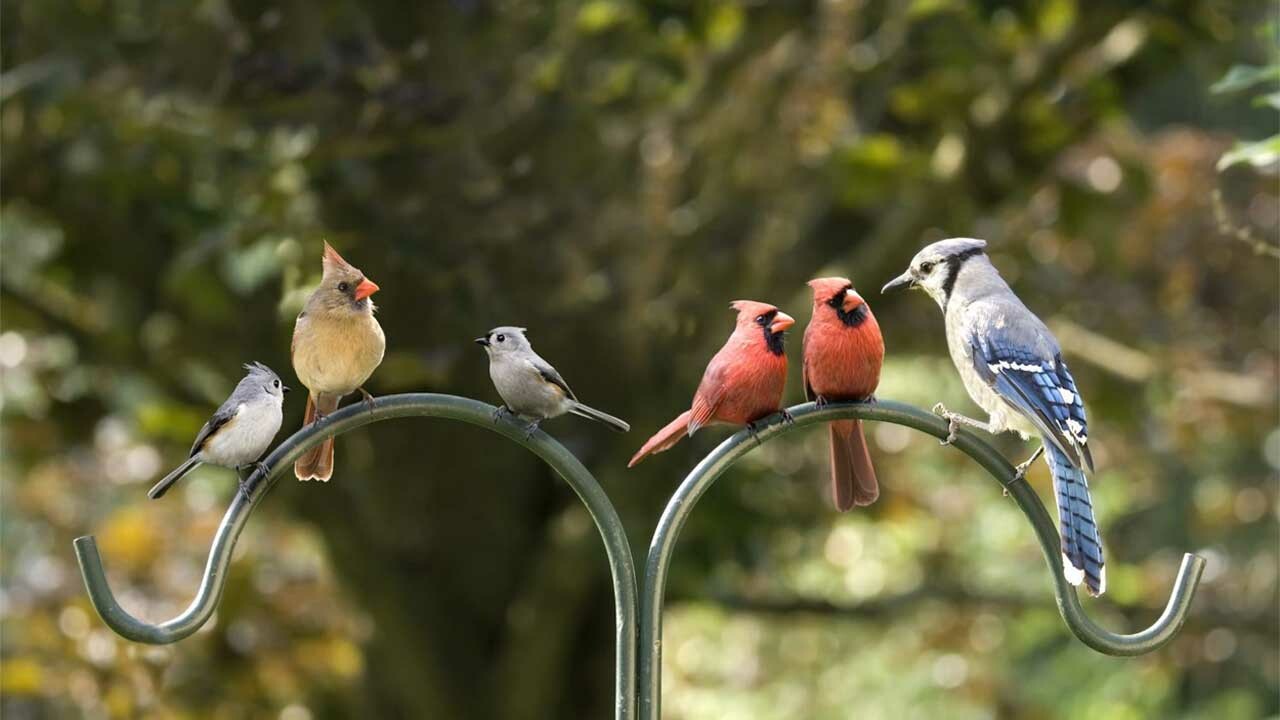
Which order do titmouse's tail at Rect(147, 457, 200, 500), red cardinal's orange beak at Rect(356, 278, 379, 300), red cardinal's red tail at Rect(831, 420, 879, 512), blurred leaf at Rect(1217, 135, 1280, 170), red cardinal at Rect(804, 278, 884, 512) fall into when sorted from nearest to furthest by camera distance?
titmouse's tail at Rect(147, 457, 200, 500) < red cardinal's orange beak at Rect(356, 278, 379, 300) < red cardinal at Rect(804, 278, 884, 512) < red cardinal's red tail at Rect(831, 420, 879, 512) < blurred leaf at Rect(1217, 135, 1280, 170)

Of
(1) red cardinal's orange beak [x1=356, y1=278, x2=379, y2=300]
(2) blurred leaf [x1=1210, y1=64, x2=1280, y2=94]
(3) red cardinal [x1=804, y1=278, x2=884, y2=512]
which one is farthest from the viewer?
(2) blurred leaf [x1=1210, y1=64, x2=1280, y2=94]

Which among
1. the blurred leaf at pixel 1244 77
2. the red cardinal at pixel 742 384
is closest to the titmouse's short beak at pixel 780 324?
the red cardinal at pixel 742 384

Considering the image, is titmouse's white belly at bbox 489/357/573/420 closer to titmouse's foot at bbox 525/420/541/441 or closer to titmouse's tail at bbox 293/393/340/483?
titmouse's foot at bbox 525/420/541/441

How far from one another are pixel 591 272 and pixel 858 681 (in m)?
4.62

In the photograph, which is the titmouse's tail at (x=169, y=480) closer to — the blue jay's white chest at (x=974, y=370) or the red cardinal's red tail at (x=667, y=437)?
the red cardinal's red tail at (x=667, y=437)

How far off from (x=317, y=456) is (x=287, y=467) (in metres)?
0.10

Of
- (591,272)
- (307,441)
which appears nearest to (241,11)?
(591,272)

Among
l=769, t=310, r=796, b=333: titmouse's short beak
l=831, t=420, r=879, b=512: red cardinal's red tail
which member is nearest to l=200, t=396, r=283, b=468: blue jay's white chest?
l=769, t=310, r=796, b=333: titmouse's short beak

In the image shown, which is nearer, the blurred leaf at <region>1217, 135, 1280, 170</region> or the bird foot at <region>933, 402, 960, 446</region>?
the bird foot at <region>933, 402, 960, 446</region>

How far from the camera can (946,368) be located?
6.81 m

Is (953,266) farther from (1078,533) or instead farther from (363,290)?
(363,290)

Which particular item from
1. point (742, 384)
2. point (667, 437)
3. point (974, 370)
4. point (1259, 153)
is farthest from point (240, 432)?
point (1259, 153)

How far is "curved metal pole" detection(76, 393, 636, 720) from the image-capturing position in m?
2.01

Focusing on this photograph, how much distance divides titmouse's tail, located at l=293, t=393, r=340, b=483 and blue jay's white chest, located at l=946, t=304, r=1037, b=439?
88cm
